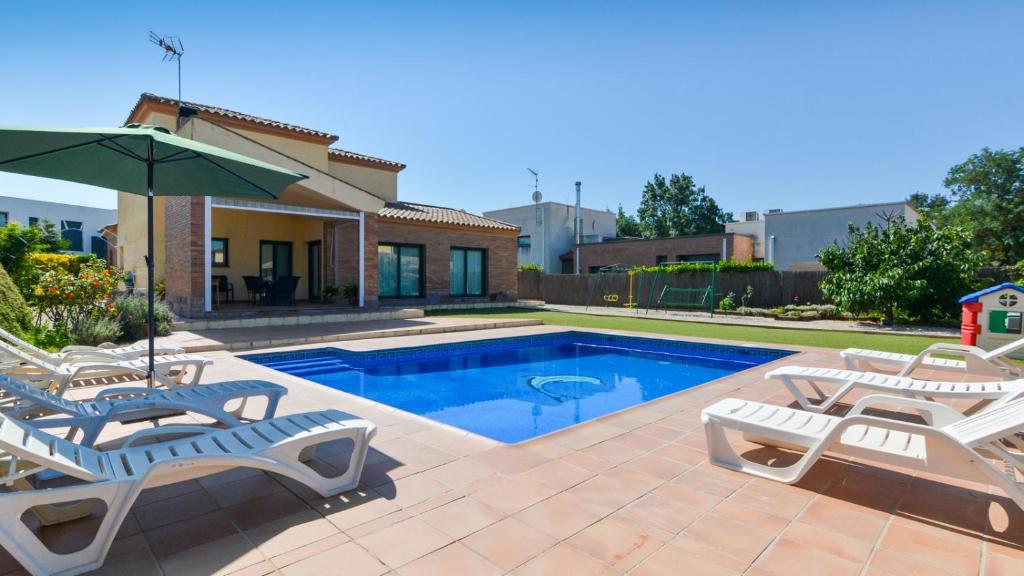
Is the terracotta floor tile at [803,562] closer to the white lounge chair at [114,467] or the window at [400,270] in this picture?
→ the white lounge chair at [114,467]

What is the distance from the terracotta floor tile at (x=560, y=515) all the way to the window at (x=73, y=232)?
168 feet

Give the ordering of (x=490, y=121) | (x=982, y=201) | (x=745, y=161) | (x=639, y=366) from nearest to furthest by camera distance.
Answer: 1. (x=639, y=366)
2. (x=490, y=121)
3. (x=745, y=161)
4. (x=982, y=201)

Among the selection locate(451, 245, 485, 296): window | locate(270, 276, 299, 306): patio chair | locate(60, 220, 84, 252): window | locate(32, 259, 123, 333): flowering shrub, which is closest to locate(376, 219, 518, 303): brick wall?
locate(451, 245, 485, 296): window

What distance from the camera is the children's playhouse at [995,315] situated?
10.1 metres

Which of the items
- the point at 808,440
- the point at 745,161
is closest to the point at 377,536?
the point at 808,440

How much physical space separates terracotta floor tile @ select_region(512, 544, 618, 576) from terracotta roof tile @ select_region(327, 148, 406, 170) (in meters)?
20.0

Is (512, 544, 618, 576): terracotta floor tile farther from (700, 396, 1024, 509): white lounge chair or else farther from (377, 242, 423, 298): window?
(377, 242, 423, 298): window

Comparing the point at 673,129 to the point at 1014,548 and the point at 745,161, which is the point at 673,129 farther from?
the point at 1014,548

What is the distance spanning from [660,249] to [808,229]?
28.1ft

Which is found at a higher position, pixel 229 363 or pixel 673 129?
pixel 673 129

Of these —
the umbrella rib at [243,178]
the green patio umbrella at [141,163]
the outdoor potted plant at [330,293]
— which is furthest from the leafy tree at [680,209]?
the green patio umbrella at [141,163]

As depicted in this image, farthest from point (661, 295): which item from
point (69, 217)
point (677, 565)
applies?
point (69, 217)

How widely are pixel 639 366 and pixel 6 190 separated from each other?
5077 cm

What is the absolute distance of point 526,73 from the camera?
14.2m
